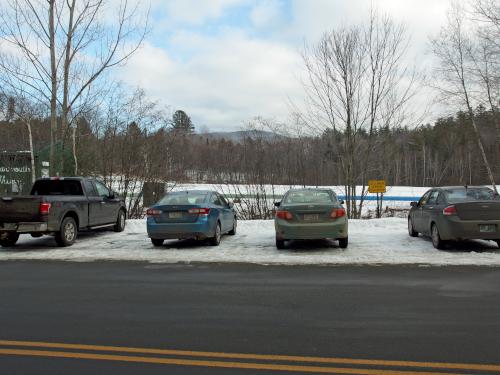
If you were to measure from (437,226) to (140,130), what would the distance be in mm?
16918

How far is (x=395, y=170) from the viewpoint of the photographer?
271 ft

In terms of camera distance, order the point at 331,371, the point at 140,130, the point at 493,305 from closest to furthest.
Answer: the point at 331,371
the point at 493,305
the point at 140,130

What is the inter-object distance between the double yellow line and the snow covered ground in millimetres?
5627

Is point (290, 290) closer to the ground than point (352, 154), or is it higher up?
closer to the ground

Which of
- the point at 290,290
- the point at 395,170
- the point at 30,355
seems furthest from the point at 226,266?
the point at 395,170

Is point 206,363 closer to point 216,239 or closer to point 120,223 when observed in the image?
point 216,239

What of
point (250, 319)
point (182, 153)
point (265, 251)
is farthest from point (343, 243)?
point (182, 153)

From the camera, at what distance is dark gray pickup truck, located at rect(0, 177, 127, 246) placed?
11844 mm

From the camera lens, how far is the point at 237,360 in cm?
429

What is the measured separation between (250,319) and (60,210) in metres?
8.36

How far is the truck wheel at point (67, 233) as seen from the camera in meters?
12.4

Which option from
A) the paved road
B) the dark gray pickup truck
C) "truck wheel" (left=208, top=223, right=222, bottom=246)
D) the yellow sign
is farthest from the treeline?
the paved road

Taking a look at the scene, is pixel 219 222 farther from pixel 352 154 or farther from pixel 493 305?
pixel 352 154

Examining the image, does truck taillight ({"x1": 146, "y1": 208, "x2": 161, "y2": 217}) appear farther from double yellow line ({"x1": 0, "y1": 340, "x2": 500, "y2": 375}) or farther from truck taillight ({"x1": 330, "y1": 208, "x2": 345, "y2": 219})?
double yellow line ({"x1": 0, "y1": 340, "x2": 500, "y2": 375})
